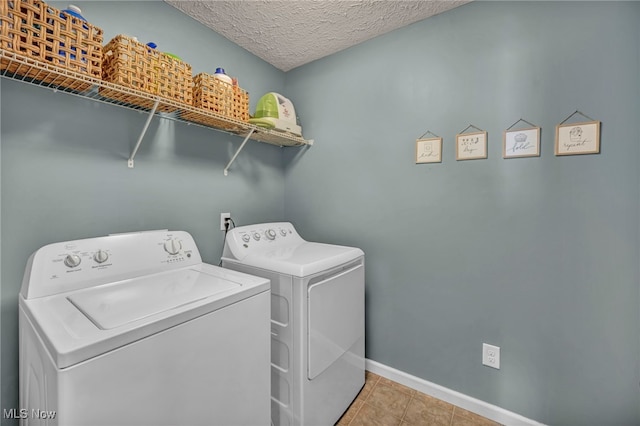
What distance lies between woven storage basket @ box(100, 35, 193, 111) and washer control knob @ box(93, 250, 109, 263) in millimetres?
691

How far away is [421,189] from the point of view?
1.77 meters

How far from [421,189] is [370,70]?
3.01 feet

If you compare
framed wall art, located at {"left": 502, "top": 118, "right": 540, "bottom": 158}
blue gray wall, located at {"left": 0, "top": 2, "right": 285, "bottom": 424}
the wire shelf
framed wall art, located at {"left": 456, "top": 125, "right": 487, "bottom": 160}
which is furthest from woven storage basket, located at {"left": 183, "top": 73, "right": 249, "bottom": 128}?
framed wall art, located at {"left": 502, "top": 118, "right": 540, "bottom": 158}

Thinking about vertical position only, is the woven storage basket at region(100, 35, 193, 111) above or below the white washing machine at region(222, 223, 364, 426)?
above

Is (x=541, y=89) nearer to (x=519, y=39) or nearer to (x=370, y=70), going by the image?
(x=519, y=39)

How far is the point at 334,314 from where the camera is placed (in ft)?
4.89

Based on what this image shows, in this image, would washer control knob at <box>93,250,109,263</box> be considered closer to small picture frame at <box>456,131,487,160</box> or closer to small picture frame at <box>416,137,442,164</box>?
small picture frame at <box>416,137,442,164</box>

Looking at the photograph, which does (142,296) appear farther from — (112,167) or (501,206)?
(501,206)

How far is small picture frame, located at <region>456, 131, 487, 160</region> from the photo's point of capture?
1.55 metres

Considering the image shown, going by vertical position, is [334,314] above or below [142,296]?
below

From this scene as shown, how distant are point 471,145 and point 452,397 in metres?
1.50

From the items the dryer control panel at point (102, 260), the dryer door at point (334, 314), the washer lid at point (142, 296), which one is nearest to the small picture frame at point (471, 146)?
the dryer door at point (334, 314)

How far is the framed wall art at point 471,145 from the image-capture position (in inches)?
60.9

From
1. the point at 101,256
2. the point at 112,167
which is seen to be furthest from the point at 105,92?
the point at 101,256
